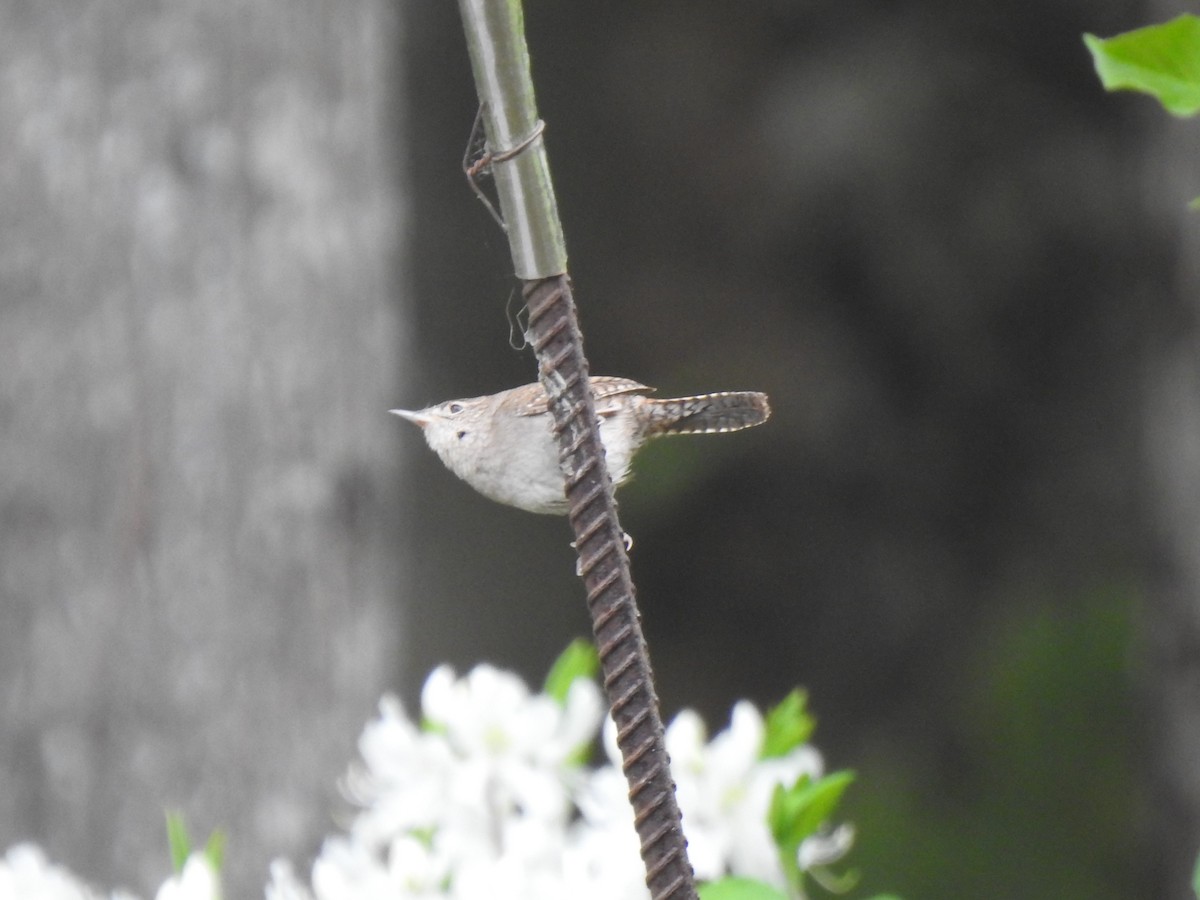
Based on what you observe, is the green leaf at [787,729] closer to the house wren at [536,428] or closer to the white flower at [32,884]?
the house wren at [536,428]

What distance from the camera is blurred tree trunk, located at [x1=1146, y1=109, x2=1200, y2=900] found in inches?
102

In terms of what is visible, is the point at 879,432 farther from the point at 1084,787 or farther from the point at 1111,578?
the point at 1084,787

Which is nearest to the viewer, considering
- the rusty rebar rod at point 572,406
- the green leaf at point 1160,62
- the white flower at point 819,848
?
the rusty rebar rod at point 572,406

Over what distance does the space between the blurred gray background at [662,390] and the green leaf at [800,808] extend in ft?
3.48

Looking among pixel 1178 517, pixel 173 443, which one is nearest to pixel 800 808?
pixel 173 443

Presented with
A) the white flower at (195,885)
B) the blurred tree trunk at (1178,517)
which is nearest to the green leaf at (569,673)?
the white flower at (195,885)

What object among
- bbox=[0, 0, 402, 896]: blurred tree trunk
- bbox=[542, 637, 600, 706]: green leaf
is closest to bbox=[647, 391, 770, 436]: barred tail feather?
bbox=[542, 637, 600, 706]: green leaf

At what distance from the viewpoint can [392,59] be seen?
198 cm

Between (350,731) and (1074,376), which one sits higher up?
(1074,376)

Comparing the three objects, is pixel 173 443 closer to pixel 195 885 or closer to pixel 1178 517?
pixel 195 885

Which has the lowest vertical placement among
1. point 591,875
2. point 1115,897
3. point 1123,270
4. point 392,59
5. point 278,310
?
point 591,875

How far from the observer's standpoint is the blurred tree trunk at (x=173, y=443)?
71.0 inches

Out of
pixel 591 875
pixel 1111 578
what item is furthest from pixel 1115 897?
pixel 591 875

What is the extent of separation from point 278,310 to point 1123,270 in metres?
2.27
